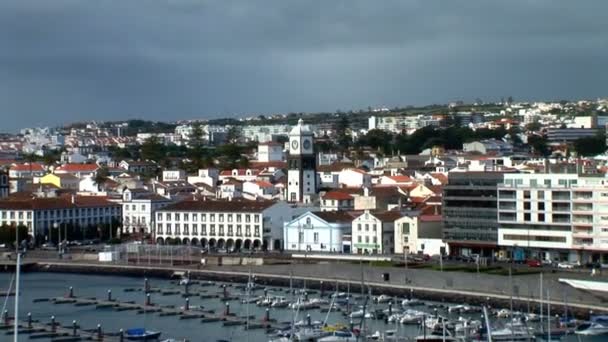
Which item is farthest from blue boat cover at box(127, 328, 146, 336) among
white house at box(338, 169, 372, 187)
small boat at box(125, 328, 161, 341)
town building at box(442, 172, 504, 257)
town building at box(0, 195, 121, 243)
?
white house at box(338, 169, 372, 187)

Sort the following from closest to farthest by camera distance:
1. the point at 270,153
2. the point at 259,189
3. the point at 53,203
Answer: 1. the point at 53,203
2. the point at 259,189
3. the point at 270,153

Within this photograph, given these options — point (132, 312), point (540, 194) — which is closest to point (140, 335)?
point (132, 312)

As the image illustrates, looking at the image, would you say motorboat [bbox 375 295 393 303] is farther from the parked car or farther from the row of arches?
the row of arches

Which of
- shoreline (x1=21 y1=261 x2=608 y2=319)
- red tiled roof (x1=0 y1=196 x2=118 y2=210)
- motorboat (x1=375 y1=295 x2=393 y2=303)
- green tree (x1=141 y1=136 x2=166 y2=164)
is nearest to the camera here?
shoreline (x1=21 y1=261 x2=608 y2=319)

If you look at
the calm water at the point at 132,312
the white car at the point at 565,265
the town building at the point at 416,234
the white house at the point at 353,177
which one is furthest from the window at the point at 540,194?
the white house at the point at 353,177

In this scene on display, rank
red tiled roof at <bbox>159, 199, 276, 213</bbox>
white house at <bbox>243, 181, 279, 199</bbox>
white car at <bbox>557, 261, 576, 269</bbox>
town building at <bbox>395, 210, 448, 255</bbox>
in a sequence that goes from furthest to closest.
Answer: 1. white house at <bbox>243, 181, 279, 199</bbox>
2. red tiled roof at <bbox>159, 199, 276, 213</bbox>
3. town building at <bbox>395, 210, 448, 255</bbox>
4. white car at <bbox>557, 261, 576, 269</bbox>

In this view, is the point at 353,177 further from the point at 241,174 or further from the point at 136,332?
the point at 136,332
